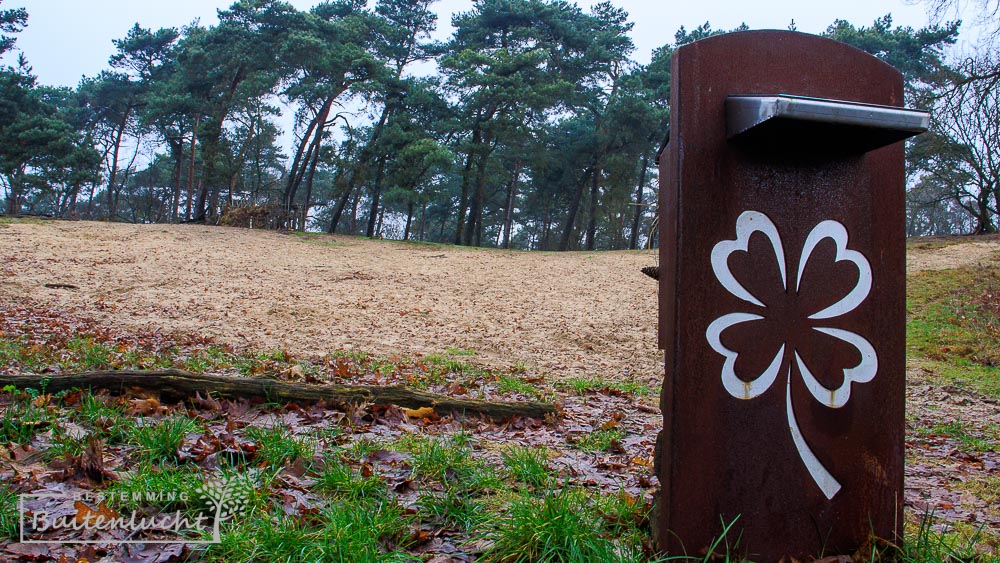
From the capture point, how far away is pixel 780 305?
6.84 feet

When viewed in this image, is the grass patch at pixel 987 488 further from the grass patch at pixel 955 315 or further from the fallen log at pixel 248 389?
the grass patch at pixel 955 315

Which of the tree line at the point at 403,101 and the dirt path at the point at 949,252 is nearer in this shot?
the dirt path at the point at 949,252

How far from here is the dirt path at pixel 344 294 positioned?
353 inches

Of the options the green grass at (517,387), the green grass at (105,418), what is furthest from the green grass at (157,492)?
the green grass at (517,387)

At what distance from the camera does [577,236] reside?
37.8 m

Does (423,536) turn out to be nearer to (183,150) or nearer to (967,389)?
(967,389)

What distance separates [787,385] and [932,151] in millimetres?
21943

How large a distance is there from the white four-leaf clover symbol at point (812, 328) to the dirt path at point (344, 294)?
16.7 feet

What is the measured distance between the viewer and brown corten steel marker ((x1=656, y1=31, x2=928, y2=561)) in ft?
6.57

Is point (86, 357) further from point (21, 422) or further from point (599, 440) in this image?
point (599, 440)

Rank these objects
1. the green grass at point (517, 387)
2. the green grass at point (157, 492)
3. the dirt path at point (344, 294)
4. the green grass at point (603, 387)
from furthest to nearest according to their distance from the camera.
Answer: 1. the dirt path at point (344, 294)
2. the green grass at point (603, 387)
3. the green grass at point (517, 387)
4. the green grass at point (157, 492)

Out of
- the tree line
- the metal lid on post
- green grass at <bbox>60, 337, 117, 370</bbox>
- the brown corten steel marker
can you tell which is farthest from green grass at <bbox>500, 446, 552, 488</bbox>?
the tree line

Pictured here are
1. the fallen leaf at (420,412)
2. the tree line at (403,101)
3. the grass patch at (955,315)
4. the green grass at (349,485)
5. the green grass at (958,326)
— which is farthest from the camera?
the tree line at (403,101)

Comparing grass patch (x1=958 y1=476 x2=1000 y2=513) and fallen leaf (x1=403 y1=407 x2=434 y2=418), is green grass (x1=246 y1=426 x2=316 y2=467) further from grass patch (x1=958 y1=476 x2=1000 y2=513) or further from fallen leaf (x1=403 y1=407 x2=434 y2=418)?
grass patch (x1=958 y1=476 x2=1000 y2=513)
